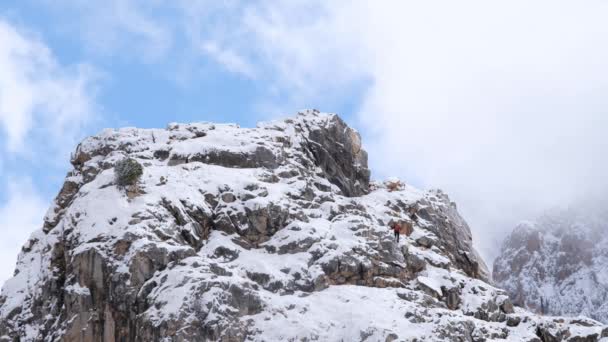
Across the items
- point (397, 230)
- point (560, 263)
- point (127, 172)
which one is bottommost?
point (397, 230)

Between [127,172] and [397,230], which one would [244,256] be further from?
[397,230]

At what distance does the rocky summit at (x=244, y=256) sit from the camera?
203 feet

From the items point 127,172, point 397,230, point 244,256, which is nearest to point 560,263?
point 397,230

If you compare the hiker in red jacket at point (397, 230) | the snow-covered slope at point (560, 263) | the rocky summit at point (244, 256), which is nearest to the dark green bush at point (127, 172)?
the rocky summit at point (244, 256)

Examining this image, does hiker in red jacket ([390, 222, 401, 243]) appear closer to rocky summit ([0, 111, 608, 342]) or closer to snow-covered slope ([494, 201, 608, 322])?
rocky summit ([0, 111, 608, 342])

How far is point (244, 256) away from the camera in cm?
6875

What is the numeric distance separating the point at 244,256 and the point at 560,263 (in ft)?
356

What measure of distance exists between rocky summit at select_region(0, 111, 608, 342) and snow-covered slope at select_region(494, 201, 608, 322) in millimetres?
73226

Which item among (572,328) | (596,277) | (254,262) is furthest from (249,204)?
(596,277)

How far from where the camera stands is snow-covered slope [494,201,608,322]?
15138 centimetres

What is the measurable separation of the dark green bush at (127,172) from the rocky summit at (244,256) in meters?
0.34

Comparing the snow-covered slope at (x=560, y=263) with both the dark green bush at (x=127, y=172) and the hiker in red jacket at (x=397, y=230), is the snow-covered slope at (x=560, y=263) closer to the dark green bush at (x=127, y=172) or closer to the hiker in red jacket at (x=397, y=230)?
the hiker in red jacket at (x=397, y=230)

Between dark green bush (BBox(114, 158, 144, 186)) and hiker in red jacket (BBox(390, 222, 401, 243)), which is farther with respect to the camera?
hiker in red jacket (BBox(390, 222, 401, 243))

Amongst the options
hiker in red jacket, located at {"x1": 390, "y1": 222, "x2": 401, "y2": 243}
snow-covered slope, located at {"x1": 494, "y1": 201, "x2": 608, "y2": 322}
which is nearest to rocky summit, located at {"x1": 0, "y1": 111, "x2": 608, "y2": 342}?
hiker in red jacket, located at {"x1": 390, "y1": 222, "x2": 401, "y2": 243}
